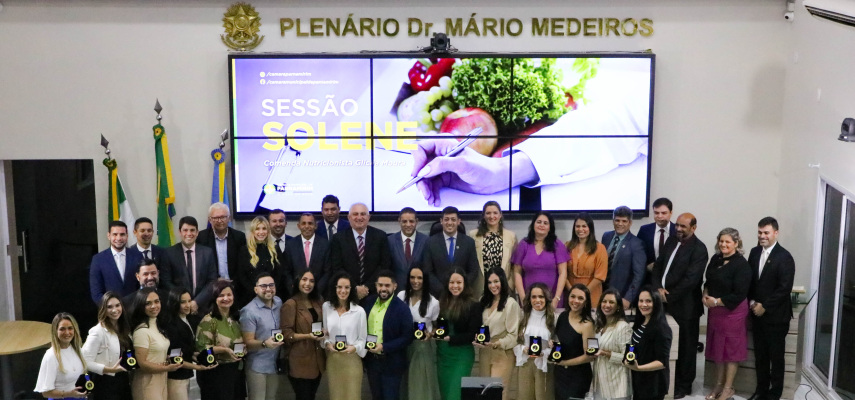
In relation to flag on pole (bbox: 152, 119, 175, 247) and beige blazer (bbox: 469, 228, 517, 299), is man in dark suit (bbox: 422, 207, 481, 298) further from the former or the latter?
flag on pole (bbox: 152, 119, 175, 247)

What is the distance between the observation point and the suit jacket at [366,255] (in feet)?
26.4

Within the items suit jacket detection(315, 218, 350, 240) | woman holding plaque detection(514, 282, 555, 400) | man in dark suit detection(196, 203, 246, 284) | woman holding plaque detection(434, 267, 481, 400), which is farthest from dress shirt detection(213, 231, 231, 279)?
woman holding plaque detection(514, 282, 555, 400)

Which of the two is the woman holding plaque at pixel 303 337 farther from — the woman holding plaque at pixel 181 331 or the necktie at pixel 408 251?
the necktie at pixel 408 251

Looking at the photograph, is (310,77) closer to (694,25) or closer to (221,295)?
(221,295)

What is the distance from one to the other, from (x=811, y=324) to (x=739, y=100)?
2.36 meters

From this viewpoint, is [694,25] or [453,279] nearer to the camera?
[453,279]

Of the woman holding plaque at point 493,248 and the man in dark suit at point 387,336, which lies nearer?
the man in dark suit at point 387,336

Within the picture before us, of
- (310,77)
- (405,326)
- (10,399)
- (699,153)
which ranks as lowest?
(10,399)

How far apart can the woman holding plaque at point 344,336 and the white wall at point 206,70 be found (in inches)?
120

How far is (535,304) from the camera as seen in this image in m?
6.82

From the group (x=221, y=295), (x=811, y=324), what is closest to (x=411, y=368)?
(x=221, y=295)

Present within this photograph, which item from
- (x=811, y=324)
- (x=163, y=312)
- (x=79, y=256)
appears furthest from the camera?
(x=79, y=256)

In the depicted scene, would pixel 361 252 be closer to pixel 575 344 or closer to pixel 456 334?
pixel 456 334

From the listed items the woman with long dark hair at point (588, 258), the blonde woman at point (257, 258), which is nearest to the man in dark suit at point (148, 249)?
the blonde woman at point (257, 258)
